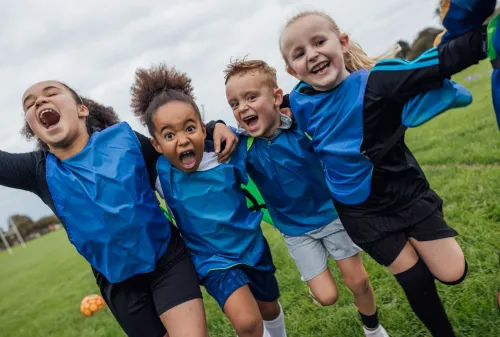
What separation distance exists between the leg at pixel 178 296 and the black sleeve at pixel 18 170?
3.15 feet

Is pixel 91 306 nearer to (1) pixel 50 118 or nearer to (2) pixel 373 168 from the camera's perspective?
(1) pixel 50 118

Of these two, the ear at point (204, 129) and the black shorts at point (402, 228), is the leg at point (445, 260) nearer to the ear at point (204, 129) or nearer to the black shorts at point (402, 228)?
the black shorts at point (402, 228)

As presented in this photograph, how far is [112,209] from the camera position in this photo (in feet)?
7.93

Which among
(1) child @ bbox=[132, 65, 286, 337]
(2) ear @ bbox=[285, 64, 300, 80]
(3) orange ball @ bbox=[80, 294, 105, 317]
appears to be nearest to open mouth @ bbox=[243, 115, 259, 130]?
(1) child @ bbox=[132, 65, 286, 337]

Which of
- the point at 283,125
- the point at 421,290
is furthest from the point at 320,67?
the point at 421,290

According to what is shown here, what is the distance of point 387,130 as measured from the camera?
7.75ft

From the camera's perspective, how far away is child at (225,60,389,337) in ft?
9.14

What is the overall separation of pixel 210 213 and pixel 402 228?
116 centimetres

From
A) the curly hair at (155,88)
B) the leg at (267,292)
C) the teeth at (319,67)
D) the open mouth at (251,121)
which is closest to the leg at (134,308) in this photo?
the leg at (267,292)

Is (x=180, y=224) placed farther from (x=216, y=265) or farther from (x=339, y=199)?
(x=339, y=199)

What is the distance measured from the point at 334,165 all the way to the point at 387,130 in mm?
370

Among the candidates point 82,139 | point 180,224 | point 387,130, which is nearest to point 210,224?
point 180,224

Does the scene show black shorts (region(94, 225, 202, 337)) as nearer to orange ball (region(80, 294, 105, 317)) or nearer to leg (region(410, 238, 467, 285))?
leg (region(410, 238, 467, 285))

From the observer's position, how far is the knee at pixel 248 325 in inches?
100
